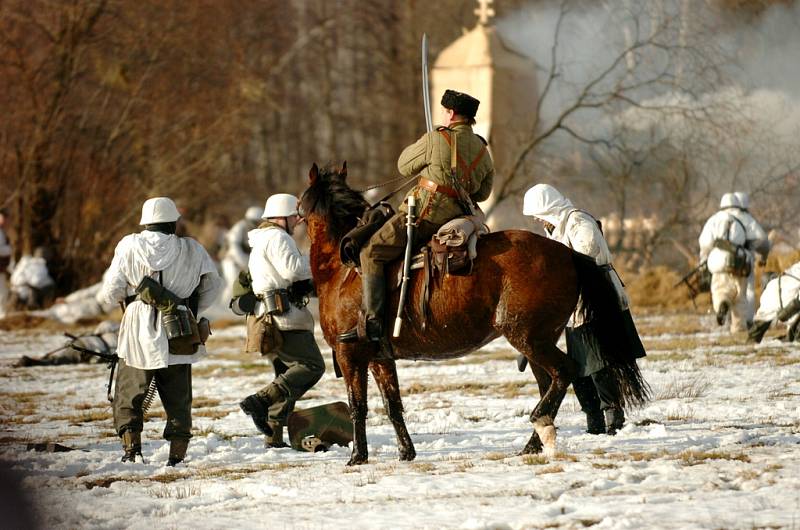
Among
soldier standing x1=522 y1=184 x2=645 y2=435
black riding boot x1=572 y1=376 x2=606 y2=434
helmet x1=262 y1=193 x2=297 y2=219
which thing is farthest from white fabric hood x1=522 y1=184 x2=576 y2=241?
helmet x1=262 y1=193 x2=297 y2=219

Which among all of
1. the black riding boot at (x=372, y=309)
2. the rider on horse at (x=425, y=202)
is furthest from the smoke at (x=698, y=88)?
the black riding boot at (x=372, y=309)

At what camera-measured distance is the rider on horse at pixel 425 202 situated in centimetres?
918

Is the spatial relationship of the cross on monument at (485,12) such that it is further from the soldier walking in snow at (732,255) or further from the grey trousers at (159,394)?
the grey trousers at (159,394)

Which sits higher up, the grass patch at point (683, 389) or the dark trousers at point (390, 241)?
the dark trousers at point (390, 241)

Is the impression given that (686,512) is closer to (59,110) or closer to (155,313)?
(155,313)

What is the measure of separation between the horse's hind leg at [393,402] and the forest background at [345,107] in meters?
16.2

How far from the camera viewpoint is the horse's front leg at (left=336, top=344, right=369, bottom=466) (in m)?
9.37

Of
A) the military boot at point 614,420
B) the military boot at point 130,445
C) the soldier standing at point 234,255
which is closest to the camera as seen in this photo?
the military boot at point 130,445

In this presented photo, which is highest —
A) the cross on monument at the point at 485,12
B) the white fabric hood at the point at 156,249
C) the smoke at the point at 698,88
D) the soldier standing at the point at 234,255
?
the cross on monument at the point at 485,12

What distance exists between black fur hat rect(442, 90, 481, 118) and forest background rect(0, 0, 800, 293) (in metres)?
16.2

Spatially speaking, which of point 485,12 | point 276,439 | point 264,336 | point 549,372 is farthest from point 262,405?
point 485,12

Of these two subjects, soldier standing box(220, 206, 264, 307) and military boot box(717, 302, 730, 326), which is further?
soldier standing box(220, 206, 264, 307)

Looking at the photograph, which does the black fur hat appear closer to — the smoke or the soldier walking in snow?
the soldier walking in snow

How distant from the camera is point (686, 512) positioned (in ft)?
22.2
